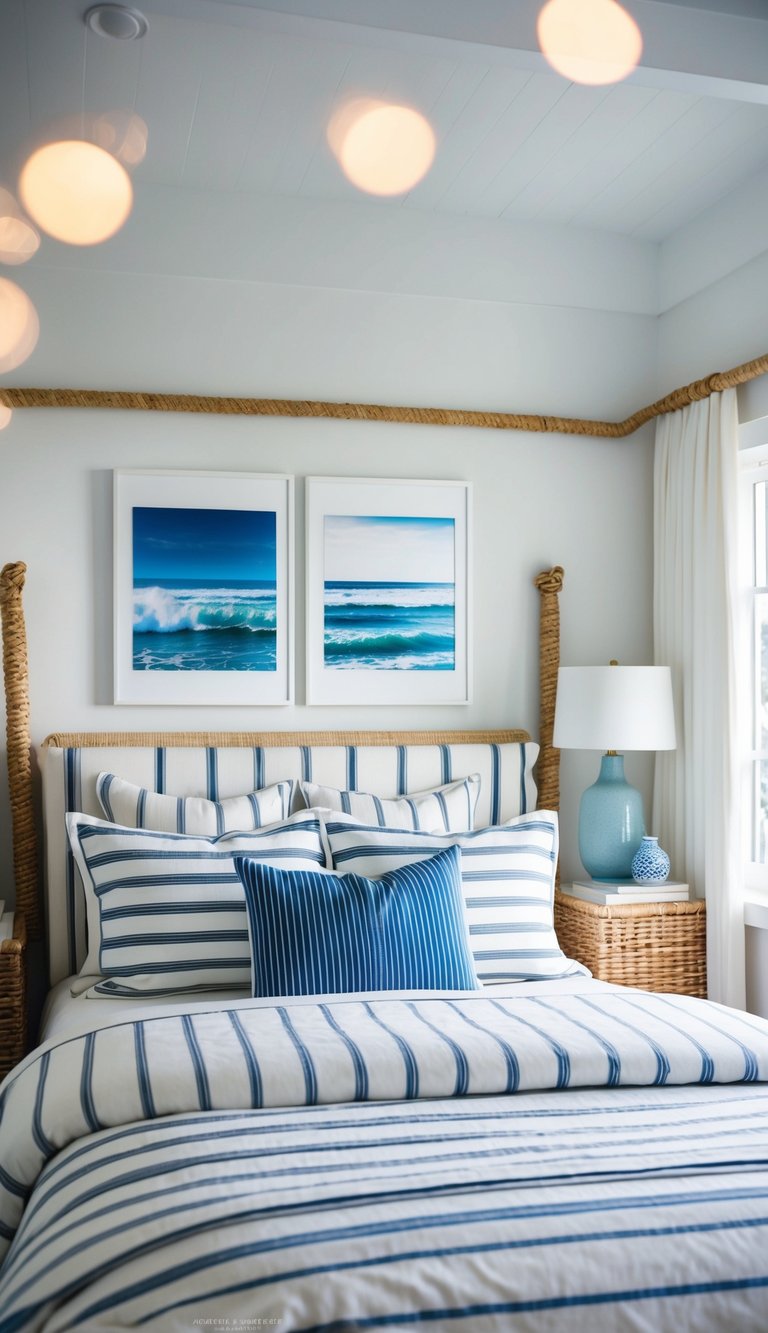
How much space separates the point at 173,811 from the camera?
313cm

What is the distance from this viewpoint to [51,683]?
3.34m

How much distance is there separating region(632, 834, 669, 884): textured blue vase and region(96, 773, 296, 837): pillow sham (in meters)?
1.14

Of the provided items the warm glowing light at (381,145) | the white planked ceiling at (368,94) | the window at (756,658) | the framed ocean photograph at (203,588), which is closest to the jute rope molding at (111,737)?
the framed ocean photograph at (203,588)

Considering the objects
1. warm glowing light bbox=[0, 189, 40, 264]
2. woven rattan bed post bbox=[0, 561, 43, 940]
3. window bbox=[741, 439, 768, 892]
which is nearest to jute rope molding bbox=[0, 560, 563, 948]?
woven rattan bed post bbox=[0, 561, 43, 940]

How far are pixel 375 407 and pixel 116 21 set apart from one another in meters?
1.37

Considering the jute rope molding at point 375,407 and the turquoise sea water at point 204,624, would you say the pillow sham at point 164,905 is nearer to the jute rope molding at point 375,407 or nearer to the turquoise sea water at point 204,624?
the turquoise sea water at point 204,624

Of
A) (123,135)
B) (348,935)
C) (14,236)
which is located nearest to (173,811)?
(348,935)

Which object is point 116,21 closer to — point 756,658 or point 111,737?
point 111,737

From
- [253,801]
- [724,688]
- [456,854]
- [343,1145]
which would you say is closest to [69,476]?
[253,801]

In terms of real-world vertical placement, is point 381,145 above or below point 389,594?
above

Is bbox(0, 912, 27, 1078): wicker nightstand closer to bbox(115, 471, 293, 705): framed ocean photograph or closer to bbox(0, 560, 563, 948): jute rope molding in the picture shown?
bbox(0, 560, 563, 948): jute rope molding

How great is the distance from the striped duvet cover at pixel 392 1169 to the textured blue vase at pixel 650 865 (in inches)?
43.0

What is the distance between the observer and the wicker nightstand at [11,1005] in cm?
273

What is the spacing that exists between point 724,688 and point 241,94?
2134mm
